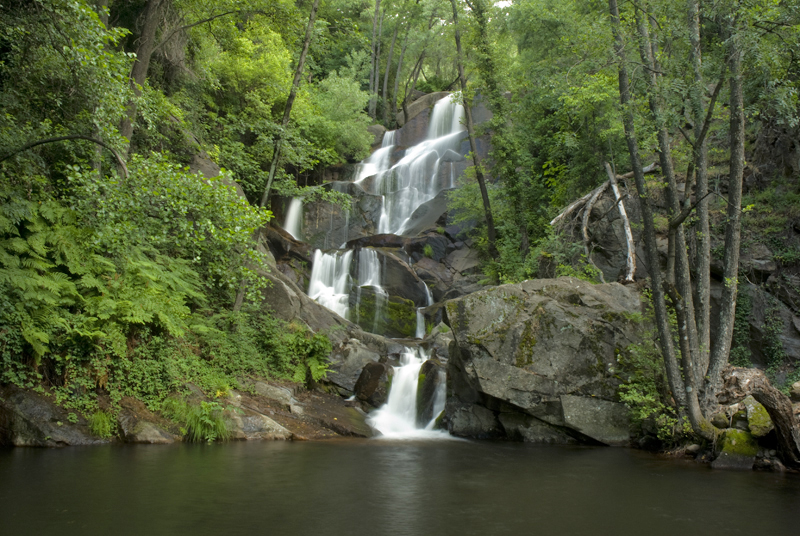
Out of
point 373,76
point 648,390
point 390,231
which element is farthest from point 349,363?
point 373,76

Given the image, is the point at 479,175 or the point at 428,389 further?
the point at 479,175

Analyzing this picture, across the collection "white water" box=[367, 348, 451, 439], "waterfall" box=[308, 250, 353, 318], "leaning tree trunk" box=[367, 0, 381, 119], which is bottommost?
"white water" box=[367, 348, 451, 439]

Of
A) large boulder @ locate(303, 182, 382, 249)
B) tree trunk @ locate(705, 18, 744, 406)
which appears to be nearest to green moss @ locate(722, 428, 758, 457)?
tree trunk @ locate(705, 18, 744, 406)

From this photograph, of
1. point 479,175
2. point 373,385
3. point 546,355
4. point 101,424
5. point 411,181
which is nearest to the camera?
point 101,424

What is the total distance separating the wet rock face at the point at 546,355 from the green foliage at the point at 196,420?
18.2 ft

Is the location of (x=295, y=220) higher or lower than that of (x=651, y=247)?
higher

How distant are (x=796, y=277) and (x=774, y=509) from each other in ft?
28.9

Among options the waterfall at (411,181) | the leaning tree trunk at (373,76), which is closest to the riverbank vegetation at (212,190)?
the waterfall at (411,181)

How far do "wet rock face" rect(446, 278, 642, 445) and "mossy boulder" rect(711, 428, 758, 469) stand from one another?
7.69 ft

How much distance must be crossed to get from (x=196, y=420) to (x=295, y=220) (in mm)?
16292

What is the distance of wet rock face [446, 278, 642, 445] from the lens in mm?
11844

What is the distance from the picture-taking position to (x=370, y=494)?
744 centimetres

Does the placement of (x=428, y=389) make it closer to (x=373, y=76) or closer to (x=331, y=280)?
(x=331, y=280)

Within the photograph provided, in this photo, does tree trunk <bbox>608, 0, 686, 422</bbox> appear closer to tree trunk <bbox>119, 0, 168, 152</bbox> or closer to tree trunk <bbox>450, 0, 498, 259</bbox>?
tree trunk <bbox>119, 0, 168, 152</bbox>
